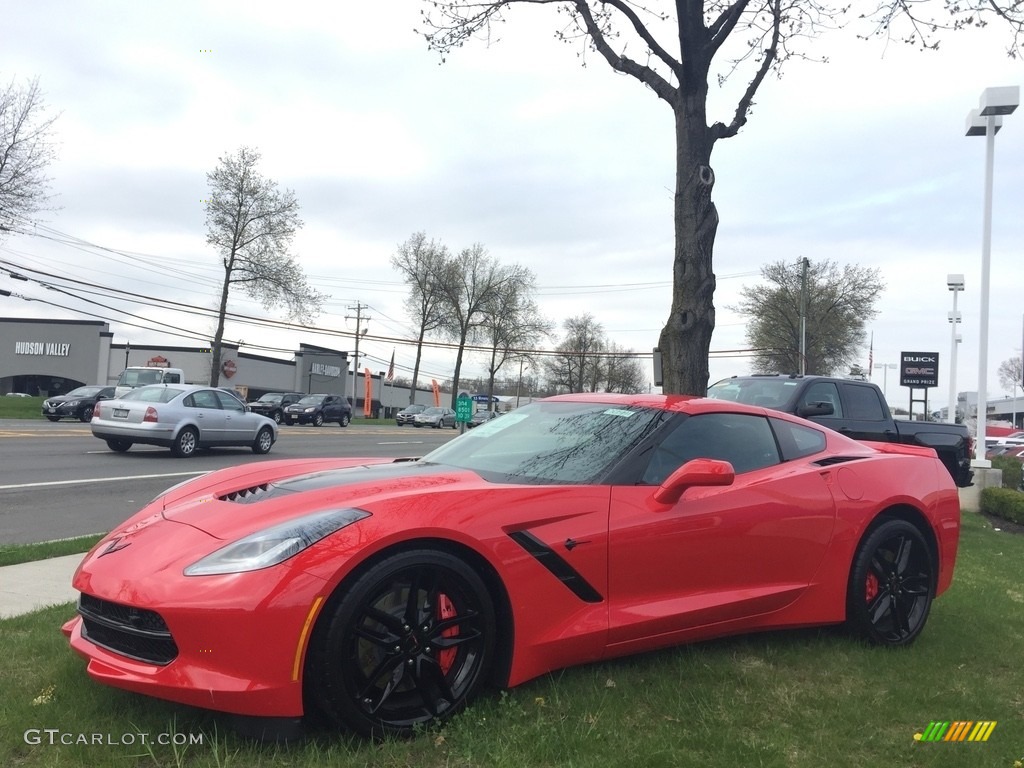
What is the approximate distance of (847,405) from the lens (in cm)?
1078

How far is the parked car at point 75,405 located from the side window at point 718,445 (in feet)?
105

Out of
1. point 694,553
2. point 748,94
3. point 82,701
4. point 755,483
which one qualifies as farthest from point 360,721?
point 748,94

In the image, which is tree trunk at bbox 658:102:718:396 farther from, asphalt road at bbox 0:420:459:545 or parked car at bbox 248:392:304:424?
parked car at bbox 248:392:304:424

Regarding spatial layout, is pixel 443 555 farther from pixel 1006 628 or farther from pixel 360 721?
pixel 1006 628

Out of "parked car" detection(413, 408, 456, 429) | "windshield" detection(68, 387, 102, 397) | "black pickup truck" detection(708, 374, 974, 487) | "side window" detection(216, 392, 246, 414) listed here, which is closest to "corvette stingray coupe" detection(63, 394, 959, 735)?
"black pickup truck" detection(708, 374, 974, 487)

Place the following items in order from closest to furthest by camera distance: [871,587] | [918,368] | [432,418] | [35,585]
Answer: [871,587]
[35,585]
[918,368]
[432,418]

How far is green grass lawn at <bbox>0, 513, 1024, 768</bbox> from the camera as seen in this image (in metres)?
2.73

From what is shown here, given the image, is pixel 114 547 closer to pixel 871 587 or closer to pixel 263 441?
pixel 871 587

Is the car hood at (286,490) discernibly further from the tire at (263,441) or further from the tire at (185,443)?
the tire at (263,441)

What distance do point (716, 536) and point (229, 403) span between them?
51.7 ft

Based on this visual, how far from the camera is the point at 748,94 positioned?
898cm

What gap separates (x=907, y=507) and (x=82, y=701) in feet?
13.7

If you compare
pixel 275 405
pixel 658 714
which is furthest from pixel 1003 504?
pixel 275 405

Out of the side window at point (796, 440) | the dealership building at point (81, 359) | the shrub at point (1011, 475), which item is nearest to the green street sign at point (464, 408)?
the shrub at point (1011, 475)
